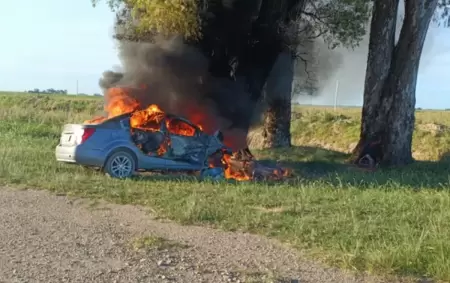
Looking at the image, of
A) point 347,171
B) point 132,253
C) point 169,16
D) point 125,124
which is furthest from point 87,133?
point 347,171

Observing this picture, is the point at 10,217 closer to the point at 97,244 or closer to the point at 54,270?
the point at 97,244

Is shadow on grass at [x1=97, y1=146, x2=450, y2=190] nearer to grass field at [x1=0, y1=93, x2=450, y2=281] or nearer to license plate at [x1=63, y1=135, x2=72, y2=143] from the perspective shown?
grass field at [x1=0, y1=93, x2=450, y2=281]

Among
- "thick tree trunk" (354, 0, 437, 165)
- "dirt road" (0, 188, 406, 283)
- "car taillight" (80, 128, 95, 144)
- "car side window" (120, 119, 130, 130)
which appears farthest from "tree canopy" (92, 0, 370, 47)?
"dirt road" (0, 188, 406, 283)

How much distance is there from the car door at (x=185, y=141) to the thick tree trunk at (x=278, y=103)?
5.61m

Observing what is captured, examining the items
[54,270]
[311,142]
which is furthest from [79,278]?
[311,142]

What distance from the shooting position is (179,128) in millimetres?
14039

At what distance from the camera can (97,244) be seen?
7219 millimetres

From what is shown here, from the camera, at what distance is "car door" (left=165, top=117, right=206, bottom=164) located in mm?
13695

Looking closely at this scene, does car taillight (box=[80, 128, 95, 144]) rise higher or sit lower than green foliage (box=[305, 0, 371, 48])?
lower

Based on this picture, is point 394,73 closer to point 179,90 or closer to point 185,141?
point 179,90

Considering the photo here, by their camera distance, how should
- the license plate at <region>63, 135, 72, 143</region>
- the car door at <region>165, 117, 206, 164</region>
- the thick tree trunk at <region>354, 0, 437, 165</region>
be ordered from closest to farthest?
the license plate at <region>63, 135, 72, 143</region> → the car door at <region>165, 117, 206, 164</region> → the thick tree trunk at <region>354, 0, 437, 165</region>

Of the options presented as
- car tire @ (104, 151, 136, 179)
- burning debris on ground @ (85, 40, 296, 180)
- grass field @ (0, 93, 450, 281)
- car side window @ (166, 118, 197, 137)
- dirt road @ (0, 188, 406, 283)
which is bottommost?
dirt road @ (0, 188, 406, 283)

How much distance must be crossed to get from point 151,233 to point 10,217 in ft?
7.27

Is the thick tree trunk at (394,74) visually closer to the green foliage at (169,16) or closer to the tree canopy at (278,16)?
the tree canopy at (278,16)
